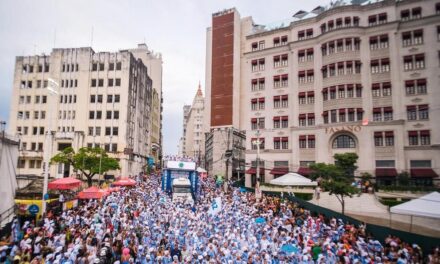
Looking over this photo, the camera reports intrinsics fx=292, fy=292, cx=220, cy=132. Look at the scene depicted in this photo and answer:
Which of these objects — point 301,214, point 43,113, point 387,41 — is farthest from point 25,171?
point 387,41

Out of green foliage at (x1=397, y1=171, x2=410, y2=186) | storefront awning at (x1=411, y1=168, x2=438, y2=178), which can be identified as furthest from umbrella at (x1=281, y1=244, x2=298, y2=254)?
storefront awning at (x1=411, y1=168, x2=438, y2=178)

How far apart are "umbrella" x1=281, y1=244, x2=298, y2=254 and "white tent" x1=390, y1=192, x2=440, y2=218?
6.84 m

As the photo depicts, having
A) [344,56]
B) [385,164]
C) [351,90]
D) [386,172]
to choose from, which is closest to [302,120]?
[351,90]

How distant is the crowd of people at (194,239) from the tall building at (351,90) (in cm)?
1397

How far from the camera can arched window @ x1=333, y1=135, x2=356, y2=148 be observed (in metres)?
36.7

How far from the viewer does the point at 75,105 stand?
51.9 m

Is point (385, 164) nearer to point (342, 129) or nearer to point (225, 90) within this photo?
point (342, 129)

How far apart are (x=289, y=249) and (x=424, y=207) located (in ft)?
27.2

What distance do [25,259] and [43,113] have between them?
46940 mm

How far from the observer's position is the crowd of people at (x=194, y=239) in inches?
532

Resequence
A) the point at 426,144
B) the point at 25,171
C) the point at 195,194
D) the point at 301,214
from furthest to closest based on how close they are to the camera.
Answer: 1. the point at 25,171
2. the point at 426,144
3. the point at 195,194
4. the point at 301,214

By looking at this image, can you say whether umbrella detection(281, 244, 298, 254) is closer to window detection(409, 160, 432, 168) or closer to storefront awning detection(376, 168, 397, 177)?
storefront awning detection(376, 168, 397, 177)

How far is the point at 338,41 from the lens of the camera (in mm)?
37750

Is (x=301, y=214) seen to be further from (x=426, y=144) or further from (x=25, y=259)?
(x=426, y=144)
